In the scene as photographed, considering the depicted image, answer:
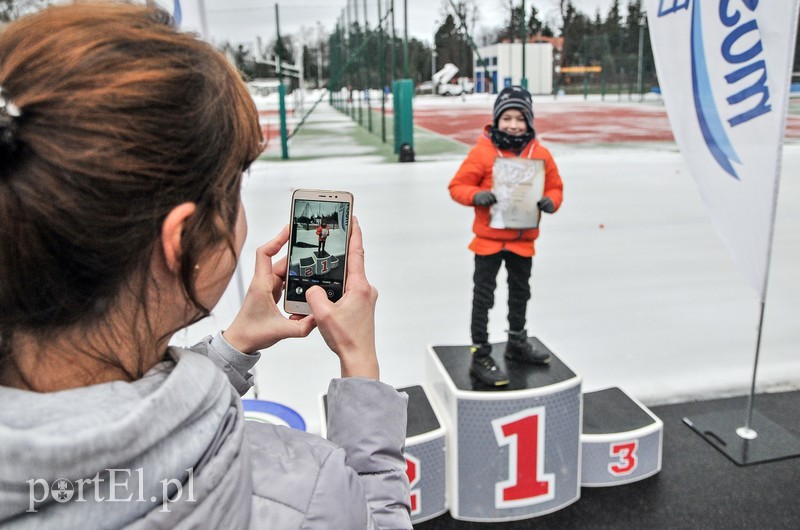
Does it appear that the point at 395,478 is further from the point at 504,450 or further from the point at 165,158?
the point at 504,450

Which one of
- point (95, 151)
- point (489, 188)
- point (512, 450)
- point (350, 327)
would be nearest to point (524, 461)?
point (512, 450)

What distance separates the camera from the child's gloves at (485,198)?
2.19 metres

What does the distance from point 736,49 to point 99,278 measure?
198cm

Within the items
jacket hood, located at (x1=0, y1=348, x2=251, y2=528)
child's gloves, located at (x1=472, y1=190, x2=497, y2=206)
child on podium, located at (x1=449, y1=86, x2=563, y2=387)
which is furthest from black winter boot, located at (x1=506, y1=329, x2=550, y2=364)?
jacket hood, located at (x1=0, y1=348, x2=251, y2=528)

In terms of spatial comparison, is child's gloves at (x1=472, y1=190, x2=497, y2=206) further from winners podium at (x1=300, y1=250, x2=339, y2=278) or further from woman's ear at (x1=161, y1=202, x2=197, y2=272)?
woman's ear at (x1=161, y1=202, x2=197, y2=272)

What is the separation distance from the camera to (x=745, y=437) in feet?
7.40

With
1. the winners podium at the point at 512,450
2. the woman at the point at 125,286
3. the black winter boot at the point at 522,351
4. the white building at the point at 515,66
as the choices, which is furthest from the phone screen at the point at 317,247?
the white building at the point at 515,66

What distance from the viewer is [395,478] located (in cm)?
63

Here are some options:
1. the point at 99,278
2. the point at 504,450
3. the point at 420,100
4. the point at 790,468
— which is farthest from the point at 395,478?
the point at 420,100

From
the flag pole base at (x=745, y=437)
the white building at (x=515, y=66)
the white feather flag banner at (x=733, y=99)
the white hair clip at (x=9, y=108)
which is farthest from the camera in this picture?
the white building at (x=515, y=66)

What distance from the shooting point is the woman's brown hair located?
44 centimetres

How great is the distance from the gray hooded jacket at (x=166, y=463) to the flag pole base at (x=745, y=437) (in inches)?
78.6

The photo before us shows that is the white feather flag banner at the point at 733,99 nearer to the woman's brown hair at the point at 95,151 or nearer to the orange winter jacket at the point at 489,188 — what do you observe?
the orange winter jacket at the point at 489,188

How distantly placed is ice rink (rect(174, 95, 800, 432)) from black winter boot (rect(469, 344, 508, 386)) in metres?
0.46
